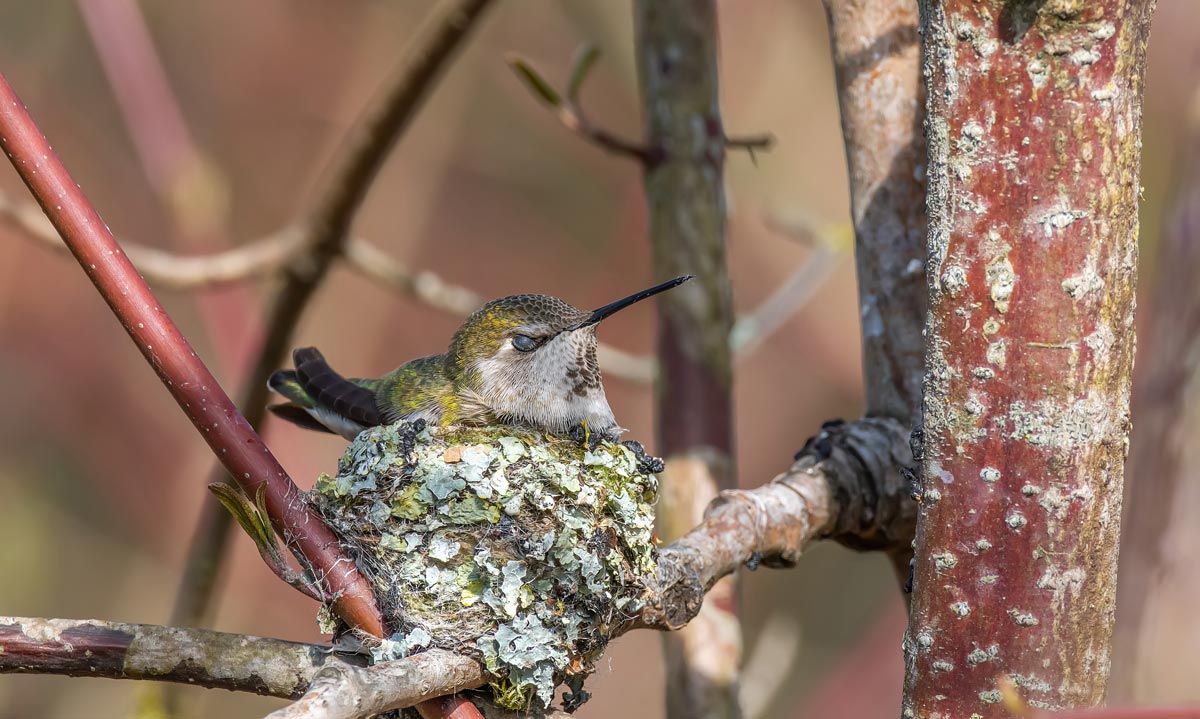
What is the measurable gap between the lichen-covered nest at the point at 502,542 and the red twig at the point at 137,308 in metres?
0.41

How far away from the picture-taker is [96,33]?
205 inches

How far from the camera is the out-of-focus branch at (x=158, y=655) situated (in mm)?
1611

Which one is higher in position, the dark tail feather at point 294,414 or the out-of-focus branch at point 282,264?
the out-of-focus branch at point 282,264

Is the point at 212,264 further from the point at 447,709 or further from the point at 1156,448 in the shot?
the point at 1156,448

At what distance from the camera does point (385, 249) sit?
7480 mm

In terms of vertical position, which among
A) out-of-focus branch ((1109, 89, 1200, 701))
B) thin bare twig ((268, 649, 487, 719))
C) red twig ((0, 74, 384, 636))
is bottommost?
thin bare twig ((268, 649, 487, 719))

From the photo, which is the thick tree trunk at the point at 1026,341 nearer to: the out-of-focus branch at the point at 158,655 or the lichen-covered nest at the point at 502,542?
the lichen-covered nest at the point at 502,542

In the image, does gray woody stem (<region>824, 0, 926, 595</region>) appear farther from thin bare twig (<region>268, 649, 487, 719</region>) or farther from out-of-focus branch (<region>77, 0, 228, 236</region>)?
out-of-focus branch (<region>77, 0, 228, 236</region>)

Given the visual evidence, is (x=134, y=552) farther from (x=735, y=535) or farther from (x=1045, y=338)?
(x=1045, y=338)

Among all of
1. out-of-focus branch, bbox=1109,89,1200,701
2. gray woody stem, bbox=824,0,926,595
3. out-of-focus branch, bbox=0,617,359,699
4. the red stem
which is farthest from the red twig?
out-of-focus branch, bbox=1109,89,1200,701

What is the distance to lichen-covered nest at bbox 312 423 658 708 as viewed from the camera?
1.94 meters

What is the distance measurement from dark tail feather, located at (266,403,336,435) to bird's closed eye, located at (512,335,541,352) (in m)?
0.76

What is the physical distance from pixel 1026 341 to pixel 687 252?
1771mm

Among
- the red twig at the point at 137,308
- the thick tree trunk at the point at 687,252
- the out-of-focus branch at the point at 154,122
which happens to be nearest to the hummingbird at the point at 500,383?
the thick tree trunk at the point at 687,252
